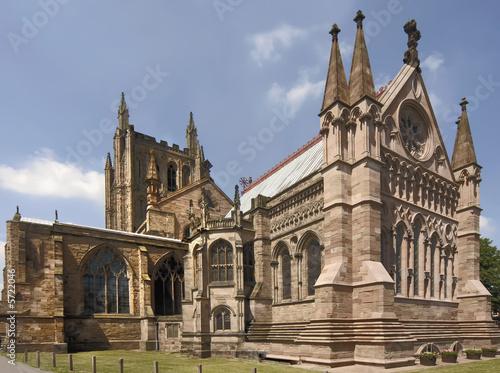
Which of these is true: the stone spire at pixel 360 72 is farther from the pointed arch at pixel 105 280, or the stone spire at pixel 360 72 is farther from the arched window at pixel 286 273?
the pointed arch at pixel 105 280

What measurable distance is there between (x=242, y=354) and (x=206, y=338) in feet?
10.6

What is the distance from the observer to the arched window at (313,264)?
22.8m

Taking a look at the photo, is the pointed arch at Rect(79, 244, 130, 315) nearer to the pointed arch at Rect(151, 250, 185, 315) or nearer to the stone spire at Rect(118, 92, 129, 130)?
the pointed arch at Rect(151, 250, 185, 315)

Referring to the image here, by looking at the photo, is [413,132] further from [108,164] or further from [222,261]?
[108,164]

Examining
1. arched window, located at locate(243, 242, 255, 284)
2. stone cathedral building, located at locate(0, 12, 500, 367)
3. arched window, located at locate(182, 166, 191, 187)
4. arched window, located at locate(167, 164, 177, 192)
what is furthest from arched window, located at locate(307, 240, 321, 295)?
arched window, located at locate(182, 166, 191, 187)

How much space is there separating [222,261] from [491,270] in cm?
2848

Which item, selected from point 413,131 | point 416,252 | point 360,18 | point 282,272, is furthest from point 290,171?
point 360,18

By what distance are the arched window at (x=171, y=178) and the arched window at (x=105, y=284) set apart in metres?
31.4

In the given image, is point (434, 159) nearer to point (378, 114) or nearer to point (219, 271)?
point (378, 114)

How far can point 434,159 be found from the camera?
2541 centimetres

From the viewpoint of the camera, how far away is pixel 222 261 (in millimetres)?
26609

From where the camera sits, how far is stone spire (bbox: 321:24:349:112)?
20891 millimetres

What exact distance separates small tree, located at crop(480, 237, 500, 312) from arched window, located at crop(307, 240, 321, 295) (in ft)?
79.7

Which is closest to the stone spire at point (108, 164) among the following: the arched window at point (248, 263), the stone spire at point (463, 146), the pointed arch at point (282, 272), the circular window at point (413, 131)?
the arched window at point (248, 263)
